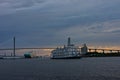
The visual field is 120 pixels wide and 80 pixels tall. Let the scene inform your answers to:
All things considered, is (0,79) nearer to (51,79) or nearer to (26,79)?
(26,79)

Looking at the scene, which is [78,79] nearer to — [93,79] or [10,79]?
[93,79]

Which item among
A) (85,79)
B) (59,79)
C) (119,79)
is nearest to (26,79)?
(59,79)

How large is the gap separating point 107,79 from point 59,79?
36.3 ft

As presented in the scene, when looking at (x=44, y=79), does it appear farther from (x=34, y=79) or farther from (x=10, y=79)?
(x=10, y=79)

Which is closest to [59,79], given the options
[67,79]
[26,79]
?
[67,79]

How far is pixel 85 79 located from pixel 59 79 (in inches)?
243

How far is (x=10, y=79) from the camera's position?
88.2m

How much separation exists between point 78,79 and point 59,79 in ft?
14.7

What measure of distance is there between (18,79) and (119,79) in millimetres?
23551

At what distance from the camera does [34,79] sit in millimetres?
87312

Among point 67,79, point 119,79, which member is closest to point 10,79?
point 67,79

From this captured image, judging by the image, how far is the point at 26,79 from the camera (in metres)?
86.8

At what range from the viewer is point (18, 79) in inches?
3462

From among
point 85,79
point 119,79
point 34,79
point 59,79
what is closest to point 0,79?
point 34,79
